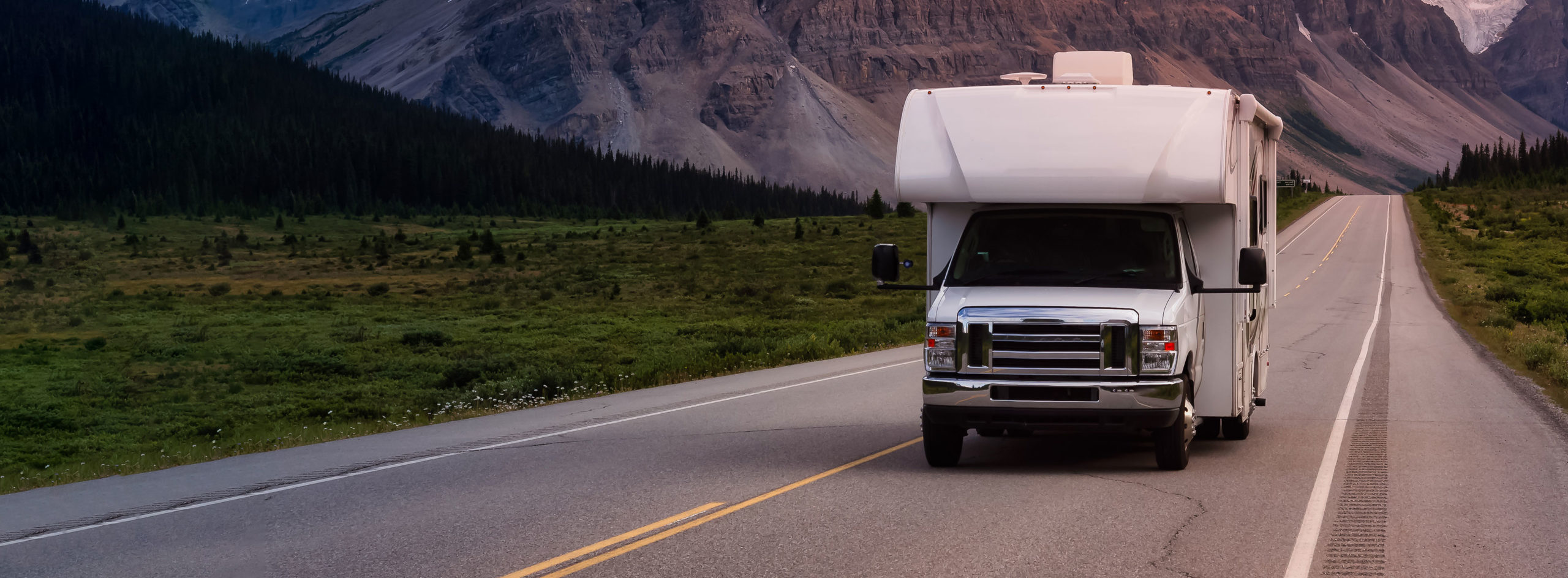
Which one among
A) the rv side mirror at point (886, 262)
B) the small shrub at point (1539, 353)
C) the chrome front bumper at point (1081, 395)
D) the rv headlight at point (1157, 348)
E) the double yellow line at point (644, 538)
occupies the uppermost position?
the rv side mirror at point (886, 262)

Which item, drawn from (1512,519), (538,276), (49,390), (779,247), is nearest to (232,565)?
(1512,519)

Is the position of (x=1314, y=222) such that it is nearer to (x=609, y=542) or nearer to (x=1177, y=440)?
(x=1177, y=440)

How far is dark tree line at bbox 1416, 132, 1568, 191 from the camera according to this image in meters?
146

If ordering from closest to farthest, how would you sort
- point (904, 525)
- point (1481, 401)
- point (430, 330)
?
point (904, 525) < point (1481, 401) < point (430, 330)

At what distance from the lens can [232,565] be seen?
8.13m

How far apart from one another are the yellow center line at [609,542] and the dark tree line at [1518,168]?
149 metres

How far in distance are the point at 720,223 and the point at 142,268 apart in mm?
43821

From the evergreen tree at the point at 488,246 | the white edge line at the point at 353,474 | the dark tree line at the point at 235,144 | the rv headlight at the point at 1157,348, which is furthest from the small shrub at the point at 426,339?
the dark tree line at the point at 235,144

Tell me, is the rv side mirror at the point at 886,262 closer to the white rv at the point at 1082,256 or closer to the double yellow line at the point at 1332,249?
the white rv at the point at 1082,256

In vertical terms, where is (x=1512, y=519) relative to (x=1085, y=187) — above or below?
below

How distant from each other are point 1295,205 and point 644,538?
121 metres

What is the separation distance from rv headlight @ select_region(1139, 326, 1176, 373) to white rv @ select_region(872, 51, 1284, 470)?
0.04ft

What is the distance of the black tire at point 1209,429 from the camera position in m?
13.3

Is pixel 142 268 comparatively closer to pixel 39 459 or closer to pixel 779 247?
pixel 779 247
